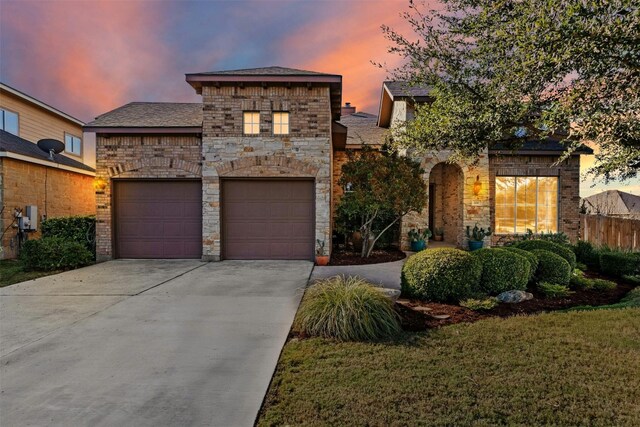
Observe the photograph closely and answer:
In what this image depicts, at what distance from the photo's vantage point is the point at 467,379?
3064mm

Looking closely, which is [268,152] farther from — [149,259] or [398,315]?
[398,315]

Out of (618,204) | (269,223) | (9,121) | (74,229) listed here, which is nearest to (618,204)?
(618,204)

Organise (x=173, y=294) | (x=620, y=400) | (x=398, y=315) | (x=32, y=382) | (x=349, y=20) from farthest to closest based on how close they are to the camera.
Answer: (x=349, y=20)
(x=173, y=294)
(x=398, y=315)
(x=32, y=382)
(x=620, y=400)

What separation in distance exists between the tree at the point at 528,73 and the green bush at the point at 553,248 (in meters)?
2.75

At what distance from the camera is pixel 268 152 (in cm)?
993

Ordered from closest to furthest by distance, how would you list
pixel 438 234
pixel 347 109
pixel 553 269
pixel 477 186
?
pixel 553 269 → pixel 477 186 → pixel 438 234 → pixel 347 109

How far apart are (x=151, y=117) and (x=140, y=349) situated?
353 inches

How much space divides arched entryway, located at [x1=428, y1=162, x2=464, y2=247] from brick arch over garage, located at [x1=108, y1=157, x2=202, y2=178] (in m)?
8.70

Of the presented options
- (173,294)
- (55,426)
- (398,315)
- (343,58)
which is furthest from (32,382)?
(343,58)

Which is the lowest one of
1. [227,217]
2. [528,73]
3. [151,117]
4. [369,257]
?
[369,257]

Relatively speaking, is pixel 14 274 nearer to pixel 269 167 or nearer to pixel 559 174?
pixel 269 167

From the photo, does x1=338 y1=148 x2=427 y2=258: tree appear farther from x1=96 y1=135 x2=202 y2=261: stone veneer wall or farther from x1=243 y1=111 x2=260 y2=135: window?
x1=96 y1=135 x2=202 y2=261: stone veneer wall

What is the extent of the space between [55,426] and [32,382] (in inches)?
37.5

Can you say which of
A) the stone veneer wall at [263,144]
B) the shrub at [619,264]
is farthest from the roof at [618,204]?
the stone veneer wall at [263,144]
